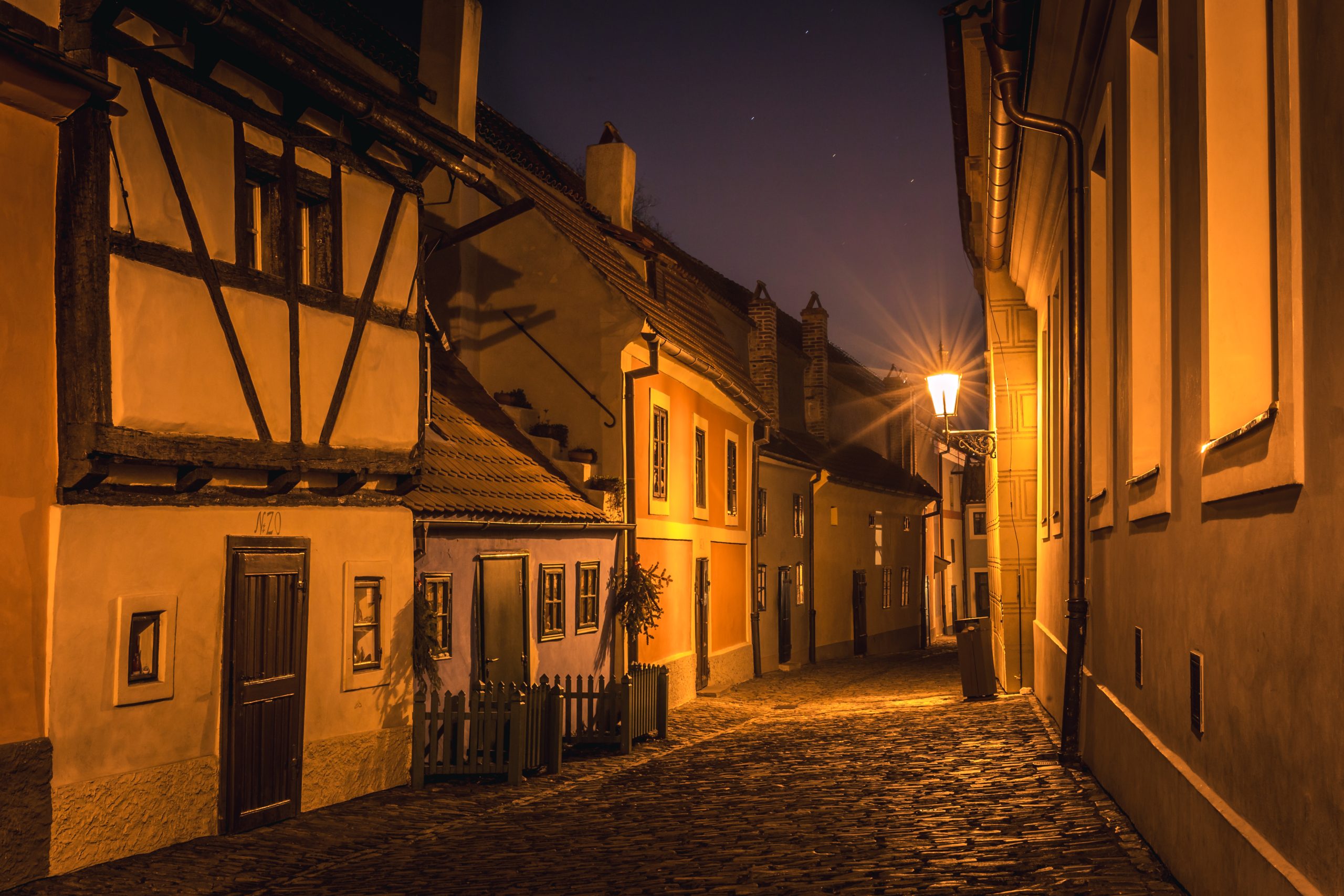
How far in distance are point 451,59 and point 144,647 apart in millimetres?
10949

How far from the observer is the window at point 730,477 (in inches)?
958

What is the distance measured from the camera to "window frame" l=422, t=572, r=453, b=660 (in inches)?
509

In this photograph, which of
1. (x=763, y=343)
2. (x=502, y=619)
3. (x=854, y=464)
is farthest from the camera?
(x=854, y=464)

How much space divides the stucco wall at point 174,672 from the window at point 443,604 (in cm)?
179

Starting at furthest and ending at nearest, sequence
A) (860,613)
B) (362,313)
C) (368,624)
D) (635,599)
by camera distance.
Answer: (860,613) → (635,599) → (368,624) → (362,313)

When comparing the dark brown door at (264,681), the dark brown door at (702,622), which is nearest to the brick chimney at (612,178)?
the dark brown door at (702,622)

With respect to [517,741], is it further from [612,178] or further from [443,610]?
[612,178]

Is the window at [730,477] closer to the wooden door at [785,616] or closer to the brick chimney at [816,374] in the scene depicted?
the wooden door at [785,616]

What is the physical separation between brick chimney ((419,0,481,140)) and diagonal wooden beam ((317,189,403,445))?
610 centimetres

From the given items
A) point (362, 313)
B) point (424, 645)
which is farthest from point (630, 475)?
point (362, 313)

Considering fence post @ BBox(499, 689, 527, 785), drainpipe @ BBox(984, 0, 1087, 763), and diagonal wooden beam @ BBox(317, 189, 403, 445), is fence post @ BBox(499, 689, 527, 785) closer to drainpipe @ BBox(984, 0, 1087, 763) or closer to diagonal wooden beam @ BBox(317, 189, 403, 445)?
diagonal wooden beam @ BBox(317, 189, 403, 445)

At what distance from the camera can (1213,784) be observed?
5688mm

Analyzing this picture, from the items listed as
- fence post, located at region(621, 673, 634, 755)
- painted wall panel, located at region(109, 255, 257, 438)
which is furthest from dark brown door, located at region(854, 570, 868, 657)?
painted wall panel, located at region(109, 255, 257, 438)

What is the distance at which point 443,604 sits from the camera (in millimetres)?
13250
